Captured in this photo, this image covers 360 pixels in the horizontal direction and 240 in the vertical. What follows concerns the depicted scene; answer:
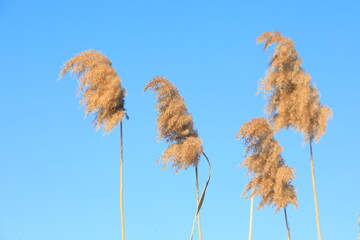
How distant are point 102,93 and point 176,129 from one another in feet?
6.65

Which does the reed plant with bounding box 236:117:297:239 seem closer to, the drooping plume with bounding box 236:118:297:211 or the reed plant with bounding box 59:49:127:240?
the drooping plume with bounding box 236:118:297:211

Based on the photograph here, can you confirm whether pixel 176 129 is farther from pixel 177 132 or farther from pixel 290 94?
pixel 290 94

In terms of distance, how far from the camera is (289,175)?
49.8ft

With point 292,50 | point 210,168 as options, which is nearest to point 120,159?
point 210,168

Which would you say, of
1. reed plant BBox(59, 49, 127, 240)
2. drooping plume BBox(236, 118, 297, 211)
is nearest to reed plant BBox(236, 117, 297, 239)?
drooping plume BBox(236, 118, 297, 211)

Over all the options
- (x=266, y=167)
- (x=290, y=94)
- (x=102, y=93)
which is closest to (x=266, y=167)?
(x=266, y=167)

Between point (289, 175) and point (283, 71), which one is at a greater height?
point (283, 71)

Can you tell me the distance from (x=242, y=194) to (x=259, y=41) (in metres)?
3.92

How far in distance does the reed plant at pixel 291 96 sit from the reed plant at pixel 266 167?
28.1 inches

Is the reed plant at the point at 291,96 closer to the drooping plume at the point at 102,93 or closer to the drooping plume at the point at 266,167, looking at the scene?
the drooping plume at the point at 266,167

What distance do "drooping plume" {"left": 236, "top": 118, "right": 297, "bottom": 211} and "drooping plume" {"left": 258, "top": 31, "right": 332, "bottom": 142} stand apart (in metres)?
0.72

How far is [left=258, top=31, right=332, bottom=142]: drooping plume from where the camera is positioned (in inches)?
556

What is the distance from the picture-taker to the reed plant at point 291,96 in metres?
14.1

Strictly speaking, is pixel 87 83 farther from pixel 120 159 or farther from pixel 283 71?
pixel 283 71
